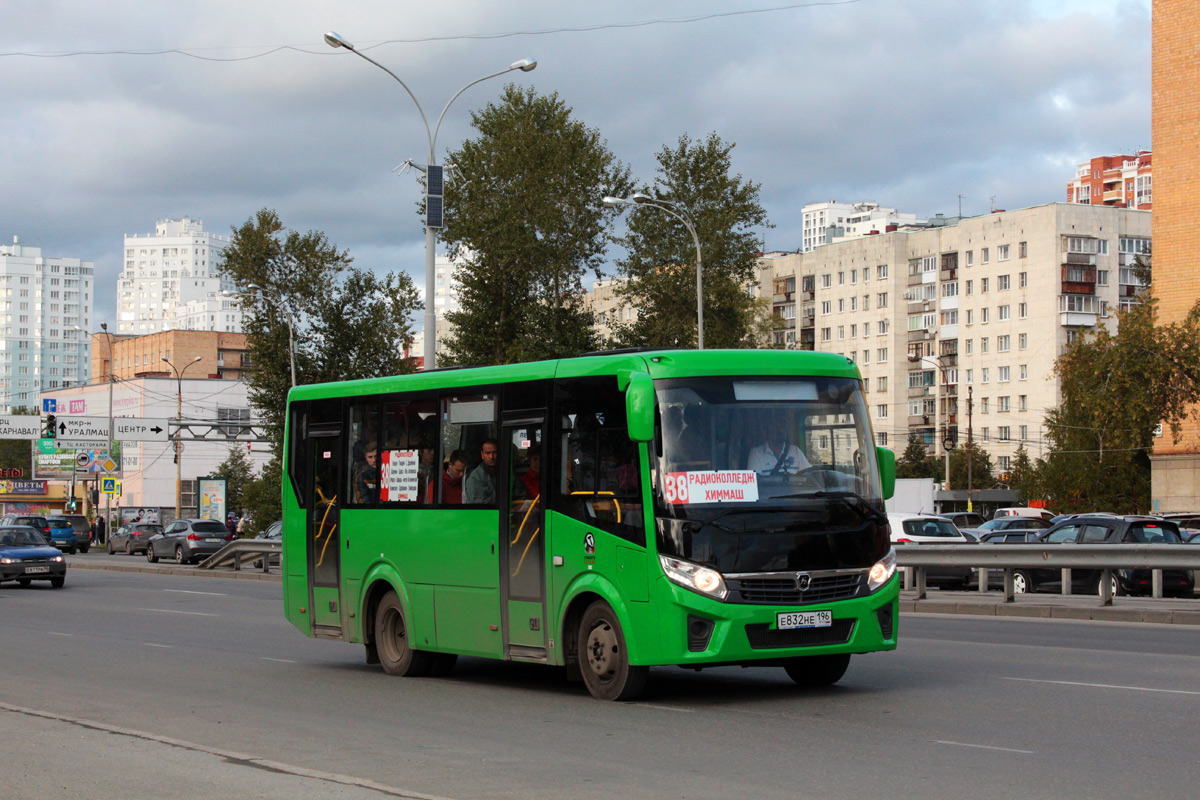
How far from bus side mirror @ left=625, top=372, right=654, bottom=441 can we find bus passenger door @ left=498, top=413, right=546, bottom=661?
1.41 meters

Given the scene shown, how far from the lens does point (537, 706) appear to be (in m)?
11.4

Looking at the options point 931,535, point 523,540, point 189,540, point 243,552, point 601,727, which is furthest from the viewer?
point 189,540

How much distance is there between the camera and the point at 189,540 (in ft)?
163

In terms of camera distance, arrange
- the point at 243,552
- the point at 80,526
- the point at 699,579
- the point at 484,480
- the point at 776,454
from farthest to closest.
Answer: the point at 80,526, the point at 243,552, the point at 484,480, the point at 776,454, the point at 699,579

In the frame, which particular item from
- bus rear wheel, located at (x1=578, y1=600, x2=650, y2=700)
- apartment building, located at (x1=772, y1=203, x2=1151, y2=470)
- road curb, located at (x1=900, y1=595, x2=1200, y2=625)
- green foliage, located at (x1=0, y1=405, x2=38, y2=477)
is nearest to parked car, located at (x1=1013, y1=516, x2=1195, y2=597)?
road curb, located at (x1=900, y1=595, x2=1200, y2=625)

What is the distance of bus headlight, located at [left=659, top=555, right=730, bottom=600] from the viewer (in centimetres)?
1056

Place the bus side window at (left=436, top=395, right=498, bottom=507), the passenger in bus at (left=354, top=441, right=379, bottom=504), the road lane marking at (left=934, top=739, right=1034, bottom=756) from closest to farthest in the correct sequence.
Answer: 1. the road lane marking at (left=934, top=739, right=1034, bottom=756)
2. the bus side window at (left=436, top=395, right=498, bottom=507)
3. the passenger in bus at (left=354, top=441, right=379, bottom=504)

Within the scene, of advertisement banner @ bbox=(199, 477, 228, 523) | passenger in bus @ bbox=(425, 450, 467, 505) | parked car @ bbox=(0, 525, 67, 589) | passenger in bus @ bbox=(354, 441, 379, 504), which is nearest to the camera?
passenger in bus @ bbox=(425, 450, 467, 505)

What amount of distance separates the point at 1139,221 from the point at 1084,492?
131 feet

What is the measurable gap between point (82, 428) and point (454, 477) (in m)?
65.0

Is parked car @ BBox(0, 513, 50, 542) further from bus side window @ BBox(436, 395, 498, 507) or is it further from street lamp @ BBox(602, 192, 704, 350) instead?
bus side window @ BBox(436, 395, 498, 507)

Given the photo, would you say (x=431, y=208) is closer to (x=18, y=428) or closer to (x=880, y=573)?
(x=880, y=573)

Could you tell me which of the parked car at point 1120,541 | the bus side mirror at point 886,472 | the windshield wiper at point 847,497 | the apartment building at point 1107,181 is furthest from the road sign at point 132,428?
the apartment building at point 1107,181

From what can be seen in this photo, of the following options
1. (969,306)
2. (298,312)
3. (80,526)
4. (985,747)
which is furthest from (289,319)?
(969,306)
